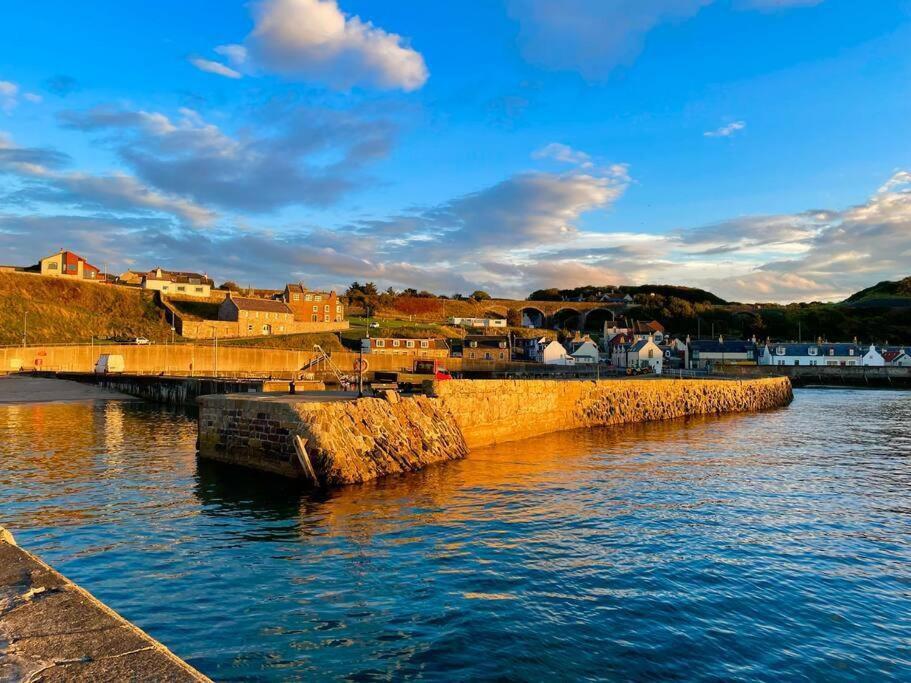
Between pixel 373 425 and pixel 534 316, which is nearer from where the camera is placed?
pixel 373 425

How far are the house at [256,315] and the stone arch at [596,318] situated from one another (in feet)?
358

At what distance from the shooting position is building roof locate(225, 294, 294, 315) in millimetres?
98188

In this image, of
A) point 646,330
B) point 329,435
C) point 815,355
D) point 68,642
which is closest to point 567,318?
point 646,330

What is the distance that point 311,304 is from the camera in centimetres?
11381

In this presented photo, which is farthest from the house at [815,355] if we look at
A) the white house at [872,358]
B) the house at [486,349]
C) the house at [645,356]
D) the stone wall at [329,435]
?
the stone wall at [329,435]

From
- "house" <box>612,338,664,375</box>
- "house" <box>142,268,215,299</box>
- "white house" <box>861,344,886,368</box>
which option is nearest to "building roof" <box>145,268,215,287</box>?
"house" <box>142,268,215,299</box>

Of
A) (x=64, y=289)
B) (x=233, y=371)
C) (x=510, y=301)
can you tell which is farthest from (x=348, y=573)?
(x=510, y=301)

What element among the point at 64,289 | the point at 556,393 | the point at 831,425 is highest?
the point at 64,289

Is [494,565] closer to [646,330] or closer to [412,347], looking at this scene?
[412,347]

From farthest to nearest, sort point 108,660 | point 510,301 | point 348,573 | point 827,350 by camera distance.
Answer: point 510,301 → point 827,350 → point 348,573 → point 108,660

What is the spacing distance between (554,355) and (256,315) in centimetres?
5231

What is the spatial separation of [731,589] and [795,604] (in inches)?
40.4

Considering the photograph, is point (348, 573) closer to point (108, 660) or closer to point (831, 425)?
point (108, 660)

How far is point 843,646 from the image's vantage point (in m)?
8.69
